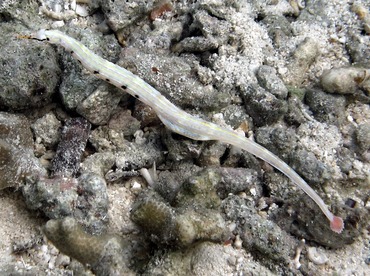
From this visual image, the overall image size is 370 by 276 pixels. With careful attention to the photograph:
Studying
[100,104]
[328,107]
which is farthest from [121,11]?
[328,107]

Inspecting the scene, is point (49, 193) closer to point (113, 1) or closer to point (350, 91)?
point (113, 1)

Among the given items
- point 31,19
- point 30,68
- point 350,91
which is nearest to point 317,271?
point 350,91

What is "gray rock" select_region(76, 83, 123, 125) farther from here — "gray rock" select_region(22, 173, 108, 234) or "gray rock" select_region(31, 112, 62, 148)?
"gray rock" select_region(22, 173, 108, 234)

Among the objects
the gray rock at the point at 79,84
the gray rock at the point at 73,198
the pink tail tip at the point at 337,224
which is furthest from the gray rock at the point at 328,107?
the gray rock at the point at 73,198

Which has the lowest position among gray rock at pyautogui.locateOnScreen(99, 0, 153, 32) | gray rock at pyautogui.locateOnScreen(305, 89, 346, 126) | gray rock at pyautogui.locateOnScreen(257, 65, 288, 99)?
gray rock at pyautogui.locateOnScreen(305, 89, 346, 126)

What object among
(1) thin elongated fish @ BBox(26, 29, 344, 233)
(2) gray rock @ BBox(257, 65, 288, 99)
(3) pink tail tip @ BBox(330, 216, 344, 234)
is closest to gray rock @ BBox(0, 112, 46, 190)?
(1) thin elongated fish @ BBox(26, 29, 344, 233)

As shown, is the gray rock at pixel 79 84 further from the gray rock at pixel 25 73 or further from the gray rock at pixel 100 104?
the gray rock at pixel 25 73
